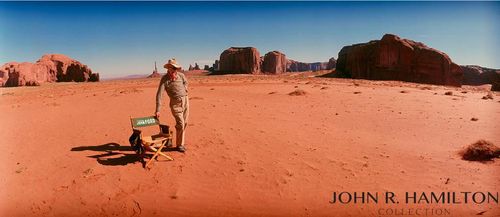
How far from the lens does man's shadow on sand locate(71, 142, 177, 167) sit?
781 centimetres

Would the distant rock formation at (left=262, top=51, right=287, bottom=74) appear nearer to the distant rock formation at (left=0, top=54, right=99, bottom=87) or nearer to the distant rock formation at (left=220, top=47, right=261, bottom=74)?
the distant rock formation at (left=220, top=47, right=261, bottom=74)

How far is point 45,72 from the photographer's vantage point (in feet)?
292

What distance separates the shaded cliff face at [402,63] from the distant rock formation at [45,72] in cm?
7033

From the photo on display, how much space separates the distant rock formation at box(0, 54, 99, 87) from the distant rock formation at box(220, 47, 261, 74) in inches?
1702

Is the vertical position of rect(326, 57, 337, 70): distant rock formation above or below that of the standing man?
above

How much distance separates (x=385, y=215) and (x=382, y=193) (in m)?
0.65

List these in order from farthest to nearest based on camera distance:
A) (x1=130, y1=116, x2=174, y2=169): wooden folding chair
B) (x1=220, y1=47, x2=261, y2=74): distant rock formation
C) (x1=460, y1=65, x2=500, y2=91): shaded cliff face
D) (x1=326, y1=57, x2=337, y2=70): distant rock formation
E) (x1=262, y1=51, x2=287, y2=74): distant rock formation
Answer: (x1=326, y1=57, x2=337, y2=70): distant rock formation
(x1=262, y1=51, x2=287, y2=74): distant rock formation
(x1=220, y1=47, x2=261, y2=74): distant rock formation
(x1=460, y1=65, x2=500, y2=91): shaded cliff face
(x1=130, y1=116, x2=174, y2=169): wooden folding chair

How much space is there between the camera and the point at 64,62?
96.9 m

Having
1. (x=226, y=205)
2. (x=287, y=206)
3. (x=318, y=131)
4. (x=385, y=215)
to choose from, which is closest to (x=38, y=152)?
(x=226, y=205)

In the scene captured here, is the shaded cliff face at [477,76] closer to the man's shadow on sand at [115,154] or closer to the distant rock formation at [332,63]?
the distant rock formation at [332,63]

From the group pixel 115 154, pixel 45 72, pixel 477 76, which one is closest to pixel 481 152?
pixel 115 154

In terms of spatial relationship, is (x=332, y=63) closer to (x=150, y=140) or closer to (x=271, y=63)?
(x=271, y=63)

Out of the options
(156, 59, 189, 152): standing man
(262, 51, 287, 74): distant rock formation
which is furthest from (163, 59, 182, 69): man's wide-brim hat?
(262, 51, 287, 74): distant rock formation

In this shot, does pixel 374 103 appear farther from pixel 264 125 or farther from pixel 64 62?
pixel 64 62
